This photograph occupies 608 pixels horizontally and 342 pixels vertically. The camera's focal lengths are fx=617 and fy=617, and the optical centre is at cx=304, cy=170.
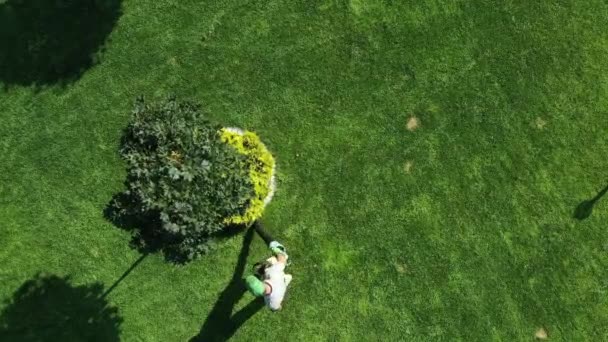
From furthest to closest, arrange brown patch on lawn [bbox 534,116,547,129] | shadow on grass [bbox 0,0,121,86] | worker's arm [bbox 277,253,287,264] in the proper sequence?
1. brown patch on lawn [bbox 534,116,547,129]
2. shadow on grass [bbox 0,0,121,86]
3. worker's arm [bbox 277,253,287,264]

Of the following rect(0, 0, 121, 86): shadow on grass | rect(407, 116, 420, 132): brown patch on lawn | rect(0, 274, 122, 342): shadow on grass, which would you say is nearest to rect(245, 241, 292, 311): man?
rect(0, 274, 122, 342): shadow on grass

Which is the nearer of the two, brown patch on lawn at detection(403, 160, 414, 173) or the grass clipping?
the grass clipping

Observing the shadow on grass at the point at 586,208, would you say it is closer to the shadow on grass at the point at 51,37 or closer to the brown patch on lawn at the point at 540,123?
the brown patch on lawn at the point at 540,123

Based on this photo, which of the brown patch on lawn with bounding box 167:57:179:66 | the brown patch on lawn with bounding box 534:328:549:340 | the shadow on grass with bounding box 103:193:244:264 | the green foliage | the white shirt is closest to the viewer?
the green foliage

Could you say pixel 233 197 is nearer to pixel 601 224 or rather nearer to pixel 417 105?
pixel 417 105

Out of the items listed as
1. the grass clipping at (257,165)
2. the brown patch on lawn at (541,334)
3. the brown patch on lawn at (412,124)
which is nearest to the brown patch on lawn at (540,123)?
→ the brown patch on lawn at (412,124)

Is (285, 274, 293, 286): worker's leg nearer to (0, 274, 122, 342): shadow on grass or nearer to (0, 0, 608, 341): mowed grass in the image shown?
(0, 0, 608, 341): mowed grass

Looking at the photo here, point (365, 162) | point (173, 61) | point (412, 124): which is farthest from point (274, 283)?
point (173, 61)
